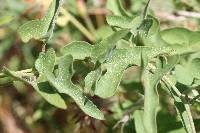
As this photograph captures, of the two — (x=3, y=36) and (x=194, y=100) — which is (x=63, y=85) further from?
(x=3, y=36)

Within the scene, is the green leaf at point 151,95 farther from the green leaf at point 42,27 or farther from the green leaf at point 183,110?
the green leaf at point 42,27

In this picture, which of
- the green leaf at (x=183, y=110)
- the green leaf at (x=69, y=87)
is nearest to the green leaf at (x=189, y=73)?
the green leaf at (x=183, y=110)

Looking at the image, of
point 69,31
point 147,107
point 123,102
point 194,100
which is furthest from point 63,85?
point 69,31

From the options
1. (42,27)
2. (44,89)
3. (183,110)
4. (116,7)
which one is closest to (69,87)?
(44,89)

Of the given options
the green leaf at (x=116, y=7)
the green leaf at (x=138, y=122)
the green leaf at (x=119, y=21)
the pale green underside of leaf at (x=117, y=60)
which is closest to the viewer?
the pale green underside of leaf at (x=117, y=60)

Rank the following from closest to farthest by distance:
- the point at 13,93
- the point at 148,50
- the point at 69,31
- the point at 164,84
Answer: the point at 148,50 < the point at 164,84 < the point at 69,31 < the point at 13,93

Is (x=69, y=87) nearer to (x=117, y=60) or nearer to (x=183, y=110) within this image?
(x=117, y=60)
